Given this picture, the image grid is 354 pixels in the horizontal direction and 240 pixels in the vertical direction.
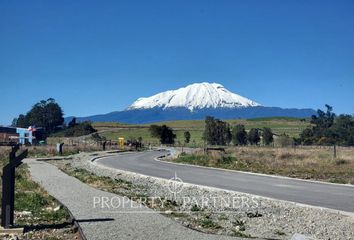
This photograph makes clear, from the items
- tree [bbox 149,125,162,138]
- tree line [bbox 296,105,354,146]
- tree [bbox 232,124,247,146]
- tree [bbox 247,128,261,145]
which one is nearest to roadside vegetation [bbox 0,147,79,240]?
tree line [bbox 296,105,354,146]

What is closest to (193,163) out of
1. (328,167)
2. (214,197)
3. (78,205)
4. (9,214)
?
(328,167)

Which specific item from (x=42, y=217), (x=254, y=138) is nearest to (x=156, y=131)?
(x=254, y=138)

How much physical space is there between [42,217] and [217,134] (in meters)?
84.3

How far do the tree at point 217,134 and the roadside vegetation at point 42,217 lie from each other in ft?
259

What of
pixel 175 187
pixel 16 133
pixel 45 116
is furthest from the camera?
pixel 45 116

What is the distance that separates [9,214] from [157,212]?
3.69 m

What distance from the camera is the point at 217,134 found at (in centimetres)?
9581

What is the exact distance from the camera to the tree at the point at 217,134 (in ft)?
312

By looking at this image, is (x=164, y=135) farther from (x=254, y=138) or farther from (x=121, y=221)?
(x=121, y=221)

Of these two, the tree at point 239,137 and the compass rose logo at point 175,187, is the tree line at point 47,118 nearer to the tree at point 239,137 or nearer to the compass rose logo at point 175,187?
the tree at point 239,137

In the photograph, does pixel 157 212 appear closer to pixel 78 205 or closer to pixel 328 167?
pixel 78 205

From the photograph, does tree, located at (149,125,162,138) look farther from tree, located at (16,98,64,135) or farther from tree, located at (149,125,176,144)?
tree, located at (16,98,64,135)

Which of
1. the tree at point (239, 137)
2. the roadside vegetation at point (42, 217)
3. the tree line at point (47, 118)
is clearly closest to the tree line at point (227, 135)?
the tree at point (239, 137)

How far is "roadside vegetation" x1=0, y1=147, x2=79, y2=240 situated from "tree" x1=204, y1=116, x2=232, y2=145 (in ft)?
259
